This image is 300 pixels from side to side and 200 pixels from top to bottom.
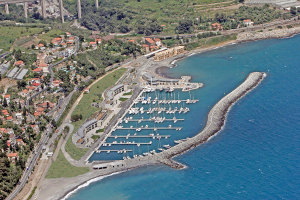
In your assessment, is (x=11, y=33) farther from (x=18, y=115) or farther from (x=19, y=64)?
(x=18, y=115)

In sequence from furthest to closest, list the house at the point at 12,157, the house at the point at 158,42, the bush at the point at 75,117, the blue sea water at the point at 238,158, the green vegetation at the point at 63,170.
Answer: the house at the point at 158,42 → the bush at the point at 75,117 → the house at the point at 12,157 → the green vegetation at the point at 63,170 → the blue sea water at the point at 238,158

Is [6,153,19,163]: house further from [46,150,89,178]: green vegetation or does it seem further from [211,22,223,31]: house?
[211,22,223,31]: house

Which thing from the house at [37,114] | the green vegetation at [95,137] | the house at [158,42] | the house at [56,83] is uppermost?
the house at [158,42]

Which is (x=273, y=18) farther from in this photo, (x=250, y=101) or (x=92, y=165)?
(x=92, y=165)

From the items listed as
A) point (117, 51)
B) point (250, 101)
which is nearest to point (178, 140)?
point (250, 101)

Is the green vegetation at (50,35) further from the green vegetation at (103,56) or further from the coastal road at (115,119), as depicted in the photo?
the coastal road at (115,119)

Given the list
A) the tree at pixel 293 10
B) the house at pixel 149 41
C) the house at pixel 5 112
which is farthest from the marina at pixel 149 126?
the tree at pixel 293 10
